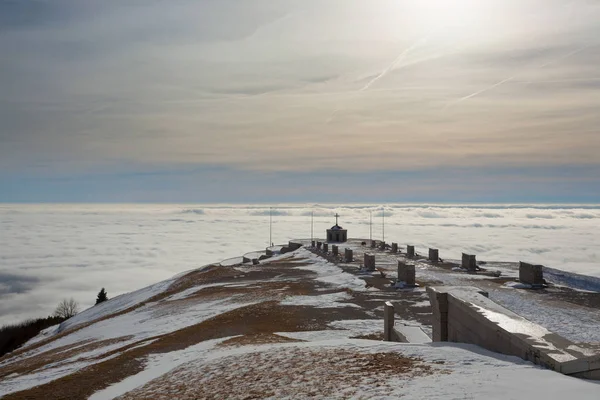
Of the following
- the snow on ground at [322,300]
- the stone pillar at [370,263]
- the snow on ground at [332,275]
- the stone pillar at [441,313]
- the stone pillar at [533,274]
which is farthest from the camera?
the stone pillar at [370,263]

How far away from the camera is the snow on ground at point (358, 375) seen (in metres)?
8.73

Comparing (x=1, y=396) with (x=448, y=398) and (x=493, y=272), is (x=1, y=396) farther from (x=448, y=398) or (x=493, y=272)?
(x=493, y=272)

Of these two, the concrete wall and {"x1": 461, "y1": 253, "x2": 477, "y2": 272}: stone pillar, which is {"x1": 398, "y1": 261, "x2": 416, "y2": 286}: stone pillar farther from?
Answer: the concrete wall

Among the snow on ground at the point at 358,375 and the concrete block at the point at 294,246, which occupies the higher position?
the snow on ground at the point at 358,375

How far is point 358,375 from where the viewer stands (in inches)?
419

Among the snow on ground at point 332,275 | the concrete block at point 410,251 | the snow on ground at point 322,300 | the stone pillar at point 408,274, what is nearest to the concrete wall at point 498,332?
the snow on ground at point 322,300

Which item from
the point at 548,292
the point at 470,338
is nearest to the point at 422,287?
the point at 548,292

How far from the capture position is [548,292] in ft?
112

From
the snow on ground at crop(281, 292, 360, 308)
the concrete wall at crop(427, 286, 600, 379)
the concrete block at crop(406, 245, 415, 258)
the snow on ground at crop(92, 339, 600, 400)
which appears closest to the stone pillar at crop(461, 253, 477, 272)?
the concrete block at crop(406, 245, 415, 258)

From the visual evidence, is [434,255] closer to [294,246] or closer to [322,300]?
[322,300]

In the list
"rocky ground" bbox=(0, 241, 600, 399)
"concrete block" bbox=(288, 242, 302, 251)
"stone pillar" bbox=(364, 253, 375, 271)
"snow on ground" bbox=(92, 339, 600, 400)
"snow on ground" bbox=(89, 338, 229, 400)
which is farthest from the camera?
"concrete block" bbox=(288, 242, 302, 251)

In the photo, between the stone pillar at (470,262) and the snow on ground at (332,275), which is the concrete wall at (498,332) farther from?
the stone pillar at (470,262)

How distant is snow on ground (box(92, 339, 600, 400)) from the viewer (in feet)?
28.6

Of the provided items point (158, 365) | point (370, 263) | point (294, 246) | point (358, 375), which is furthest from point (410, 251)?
point (358, 375)
